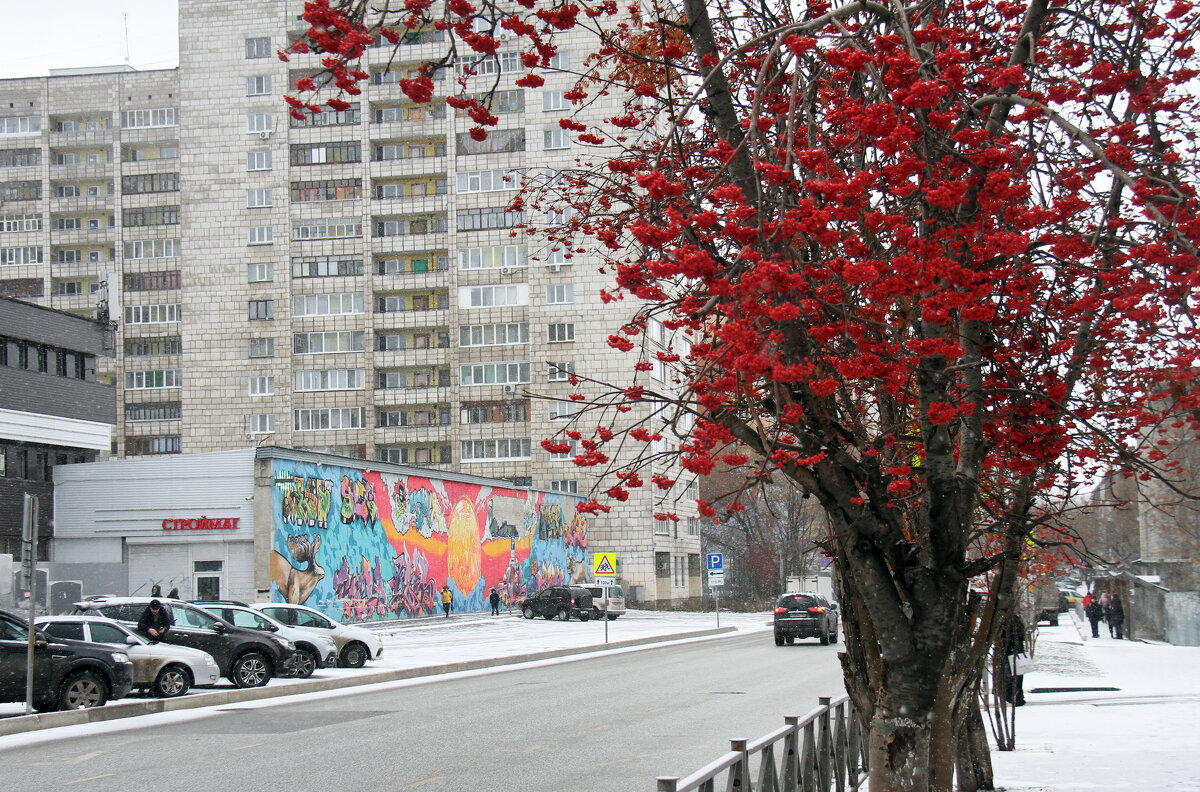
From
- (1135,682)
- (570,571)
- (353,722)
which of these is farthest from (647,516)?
(353,722)

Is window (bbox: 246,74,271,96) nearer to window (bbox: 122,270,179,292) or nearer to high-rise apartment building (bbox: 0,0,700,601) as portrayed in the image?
high-rise apartment building (bbox: 0,0,700,601)

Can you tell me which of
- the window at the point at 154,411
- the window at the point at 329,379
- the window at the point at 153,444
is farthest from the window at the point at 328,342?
the window at the point at 153,444

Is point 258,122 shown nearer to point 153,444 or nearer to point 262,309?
point 262,309

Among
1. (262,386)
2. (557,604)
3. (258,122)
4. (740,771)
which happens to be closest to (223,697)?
(740,771)

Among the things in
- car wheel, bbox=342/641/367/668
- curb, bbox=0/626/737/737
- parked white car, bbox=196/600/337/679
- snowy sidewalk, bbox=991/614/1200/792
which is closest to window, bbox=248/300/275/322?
curb, bbox=0/626/737/737

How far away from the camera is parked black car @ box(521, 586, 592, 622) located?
2165 inches

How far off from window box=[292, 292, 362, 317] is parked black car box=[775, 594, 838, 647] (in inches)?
1665

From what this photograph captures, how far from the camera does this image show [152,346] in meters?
75.9

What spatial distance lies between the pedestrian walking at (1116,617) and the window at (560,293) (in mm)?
34842

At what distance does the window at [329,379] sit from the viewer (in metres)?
71.6

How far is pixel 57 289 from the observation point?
7906cm

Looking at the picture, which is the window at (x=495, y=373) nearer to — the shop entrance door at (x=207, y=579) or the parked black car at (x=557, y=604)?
the parked black car at (x=557, y=604)

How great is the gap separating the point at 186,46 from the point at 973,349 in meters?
75.1

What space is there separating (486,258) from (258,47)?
757 inches
